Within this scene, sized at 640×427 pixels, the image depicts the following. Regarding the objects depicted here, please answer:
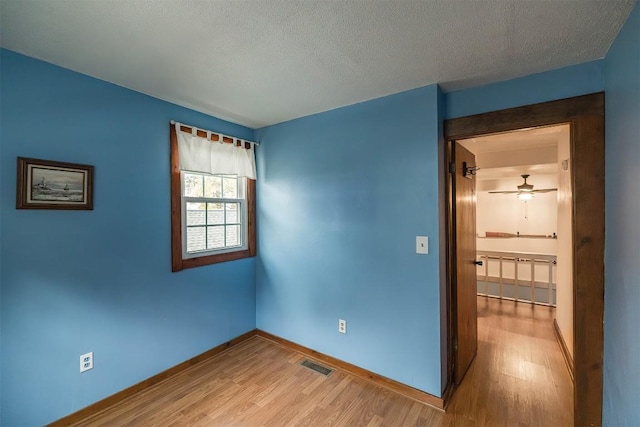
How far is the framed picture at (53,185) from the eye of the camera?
1668mm

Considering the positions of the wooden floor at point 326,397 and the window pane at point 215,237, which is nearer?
the wooden floor at point 326,397

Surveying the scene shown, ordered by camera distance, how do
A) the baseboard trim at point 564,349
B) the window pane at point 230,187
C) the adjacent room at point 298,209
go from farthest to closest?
the window pane at point 230,187 < the baseboard trim at point 564,349 < the adjacent room at point 298,209

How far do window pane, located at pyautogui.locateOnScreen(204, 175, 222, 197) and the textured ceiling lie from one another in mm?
906

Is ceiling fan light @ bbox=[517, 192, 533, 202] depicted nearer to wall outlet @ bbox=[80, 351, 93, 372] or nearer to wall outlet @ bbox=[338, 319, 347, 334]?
wall outlet @ bbox=[338, 319, 347, 334]

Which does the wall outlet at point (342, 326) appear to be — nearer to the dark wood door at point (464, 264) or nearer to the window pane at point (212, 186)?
the dark wood door at point (464, 264)

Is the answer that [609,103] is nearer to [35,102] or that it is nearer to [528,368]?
[528,368]

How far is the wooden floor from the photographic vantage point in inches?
75.6

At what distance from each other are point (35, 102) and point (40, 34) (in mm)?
454

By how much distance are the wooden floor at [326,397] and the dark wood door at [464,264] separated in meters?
0.22

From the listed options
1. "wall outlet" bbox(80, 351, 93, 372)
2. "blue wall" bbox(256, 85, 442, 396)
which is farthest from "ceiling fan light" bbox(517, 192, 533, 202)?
"wall outlet" bbox(80, 351, 93, 372)

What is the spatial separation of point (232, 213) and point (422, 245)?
2028 millimetres

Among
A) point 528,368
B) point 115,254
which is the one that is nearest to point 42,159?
point 115,254

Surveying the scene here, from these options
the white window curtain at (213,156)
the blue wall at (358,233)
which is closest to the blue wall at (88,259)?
the white window curtain at (213,156)

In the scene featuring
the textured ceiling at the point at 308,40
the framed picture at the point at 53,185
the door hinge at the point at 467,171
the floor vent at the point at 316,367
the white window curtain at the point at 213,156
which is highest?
the textured ceiling at the point at 308,40
